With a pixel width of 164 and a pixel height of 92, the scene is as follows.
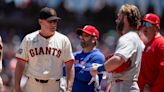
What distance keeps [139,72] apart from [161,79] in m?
0.28

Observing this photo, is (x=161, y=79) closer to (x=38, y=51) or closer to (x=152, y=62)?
(x=152, y=62)

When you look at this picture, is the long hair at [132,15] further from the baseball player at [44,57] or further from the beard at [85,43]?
→ the beard at [85,43]

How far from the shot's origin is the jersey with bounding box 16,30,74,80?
22.6 ft

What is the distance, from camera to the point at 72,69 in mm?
7027

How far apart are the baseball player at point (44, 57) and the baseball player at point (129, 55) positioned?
888mm

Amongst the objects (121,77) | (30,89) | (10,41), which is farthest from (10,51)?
(121,77)

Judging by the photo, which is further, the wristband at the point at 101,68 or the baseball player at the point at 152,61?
the baseball player at the point at 152,61

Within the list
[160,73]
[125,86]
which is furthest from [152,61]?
[125,86]

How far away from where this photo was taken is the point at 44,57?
689cm

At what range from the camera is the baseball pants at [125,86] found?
6211 mm

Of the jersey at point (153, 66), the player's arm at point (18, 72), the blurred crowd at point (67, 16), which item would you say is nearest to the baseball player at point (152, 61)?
the jersey at point (153, 66)

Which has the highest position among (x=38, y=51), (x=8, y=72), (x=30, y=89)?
(x=38, y=51)

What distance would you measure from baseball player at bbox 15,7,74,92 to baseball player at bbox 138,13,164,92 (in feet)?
3.04

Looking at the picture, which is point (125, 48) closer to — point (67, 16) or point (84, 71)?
point (84, 71)
